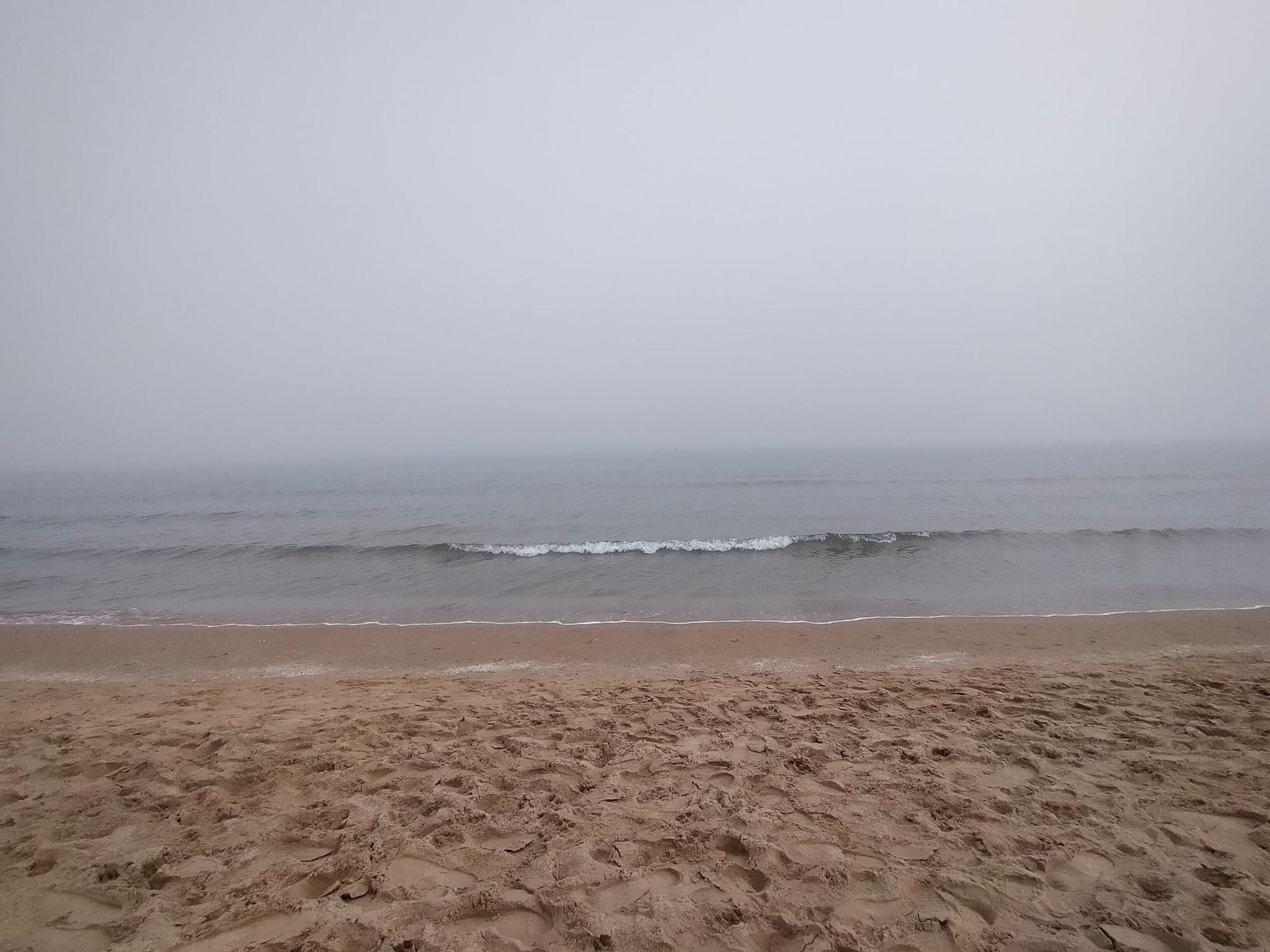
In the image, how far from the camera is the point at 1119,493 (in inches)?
1070

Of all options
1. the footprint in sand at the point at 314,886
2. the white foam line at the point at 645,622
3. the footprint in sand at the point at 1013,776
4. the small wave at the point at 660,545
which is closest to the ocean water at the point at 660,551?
the small wave at the point at 660,545

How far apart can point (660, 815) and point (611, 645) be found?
521cm

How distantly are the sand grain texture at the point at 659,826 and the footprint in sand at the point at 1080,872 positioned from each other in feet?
0.06

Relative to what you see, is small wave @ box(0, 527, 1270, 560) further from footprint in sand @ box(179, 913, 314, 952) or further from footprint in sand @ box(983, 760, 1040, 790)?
footprint in sand @ box(179, 913, 314, 952)

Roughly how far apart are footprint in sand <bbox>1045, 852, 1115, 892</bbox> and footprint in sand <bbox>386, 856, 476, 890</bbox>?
3006mm

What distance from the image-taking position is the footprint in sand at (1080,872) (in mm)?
2740

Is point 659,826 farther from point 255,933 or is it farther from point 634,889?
point 255,933

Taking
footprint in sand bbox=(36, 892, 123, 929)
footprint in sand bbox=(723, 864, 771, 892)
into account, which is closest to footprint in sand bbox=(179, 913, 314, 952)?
footprint in sand bbox=(36, 892, 123, 929)

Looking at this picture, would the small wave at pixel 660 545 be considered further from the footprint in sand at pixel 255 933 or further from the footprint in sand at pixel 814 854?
the footprint in sand at pixel 255 933

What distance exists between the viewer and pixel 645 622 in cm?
992

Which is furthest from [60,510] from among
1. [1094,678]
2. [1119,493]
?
[1119,493]

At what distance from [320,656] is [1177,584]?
54.8ft

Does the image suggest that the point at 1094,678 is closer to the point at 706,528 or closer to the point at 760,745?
the point at 760,745

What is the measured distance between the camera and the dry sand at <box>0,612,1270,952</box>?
2566mm
